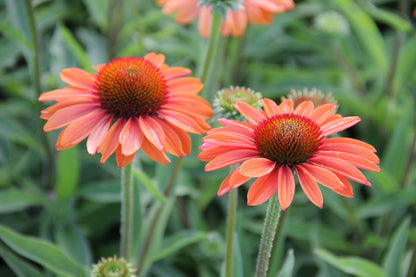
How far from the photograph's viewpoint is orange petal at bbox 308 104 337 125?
2.76 feet

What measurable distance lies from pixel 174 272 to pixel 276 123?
Result: 77cm

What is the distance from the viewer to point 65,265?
0.97 m

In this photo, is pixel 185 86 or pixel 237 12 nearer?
pixel 185 86

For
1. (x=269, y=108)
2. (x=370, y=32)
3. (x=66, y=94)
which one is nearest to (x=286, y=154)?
(x=269, y=108)

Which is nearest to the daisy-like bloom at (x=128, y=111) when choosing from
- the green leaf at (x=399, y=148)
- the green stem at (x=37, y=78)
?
the green stem at (x=37, y=78)

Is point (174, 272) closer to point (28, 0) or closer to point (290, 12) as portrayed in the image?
point (28, 0)

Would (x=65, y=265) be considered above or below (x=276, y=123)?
below

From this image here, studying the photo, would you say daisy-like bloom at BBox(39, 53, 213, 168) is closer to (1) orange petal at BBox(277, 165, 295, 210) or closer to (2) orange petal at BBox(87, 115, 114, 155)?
(2) orange petal at BBox(87, 115, 114, 155)

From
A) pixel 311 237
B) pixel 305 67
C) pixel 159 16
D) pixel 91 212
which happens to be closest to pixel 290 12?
pixel 305 67

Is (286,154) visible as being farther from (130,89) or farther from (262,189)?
(130,89)

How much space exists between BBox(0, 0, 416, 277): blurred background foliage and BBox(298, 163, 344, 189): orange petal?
1.30ft

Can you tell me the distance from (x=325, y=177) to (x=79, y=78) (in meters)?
0.54

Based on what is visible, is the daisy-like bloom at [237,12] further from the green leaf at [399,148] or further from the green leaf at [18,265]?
the green leaf at [18,265]

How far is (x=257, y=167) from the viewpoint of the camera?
2.33 feet
